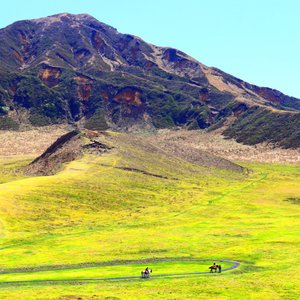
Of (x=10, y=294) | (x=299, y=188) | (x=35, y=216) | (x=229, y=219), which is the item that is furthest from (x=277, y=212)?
(x=10, y=294)

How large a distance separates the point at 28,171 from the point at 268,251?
124888 millimetres

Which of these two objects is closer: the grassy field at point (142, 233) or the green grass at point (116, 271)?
the grassy field at point (142, 233)

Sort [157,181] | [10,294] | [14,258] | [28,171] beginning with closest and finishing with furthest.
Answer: [10,294] < [14,258] < [157,181] < [28,171]

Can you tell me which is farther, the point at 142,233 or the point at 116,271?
the point at 142,233

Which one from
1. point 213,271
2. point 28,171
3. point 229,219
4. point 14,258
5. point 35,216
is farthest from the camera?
point 28,171

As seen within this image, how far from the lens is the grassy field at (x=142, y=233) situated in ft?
211

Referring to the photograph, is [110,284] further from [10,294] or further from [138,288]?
[10,294]

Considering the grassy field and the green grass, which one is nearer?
the grassy field

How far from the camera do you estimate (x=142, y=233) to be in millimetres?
107625

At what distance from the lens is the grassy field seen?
64.4m

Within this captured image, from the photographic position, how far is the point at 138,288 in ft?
207

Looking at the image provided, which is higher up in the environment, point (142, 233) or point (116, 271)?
point (116, 271)

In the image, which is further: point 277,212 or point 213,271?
point 277,212

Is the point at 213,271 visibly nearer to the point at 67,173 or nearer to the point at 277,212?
the point at 277,212
